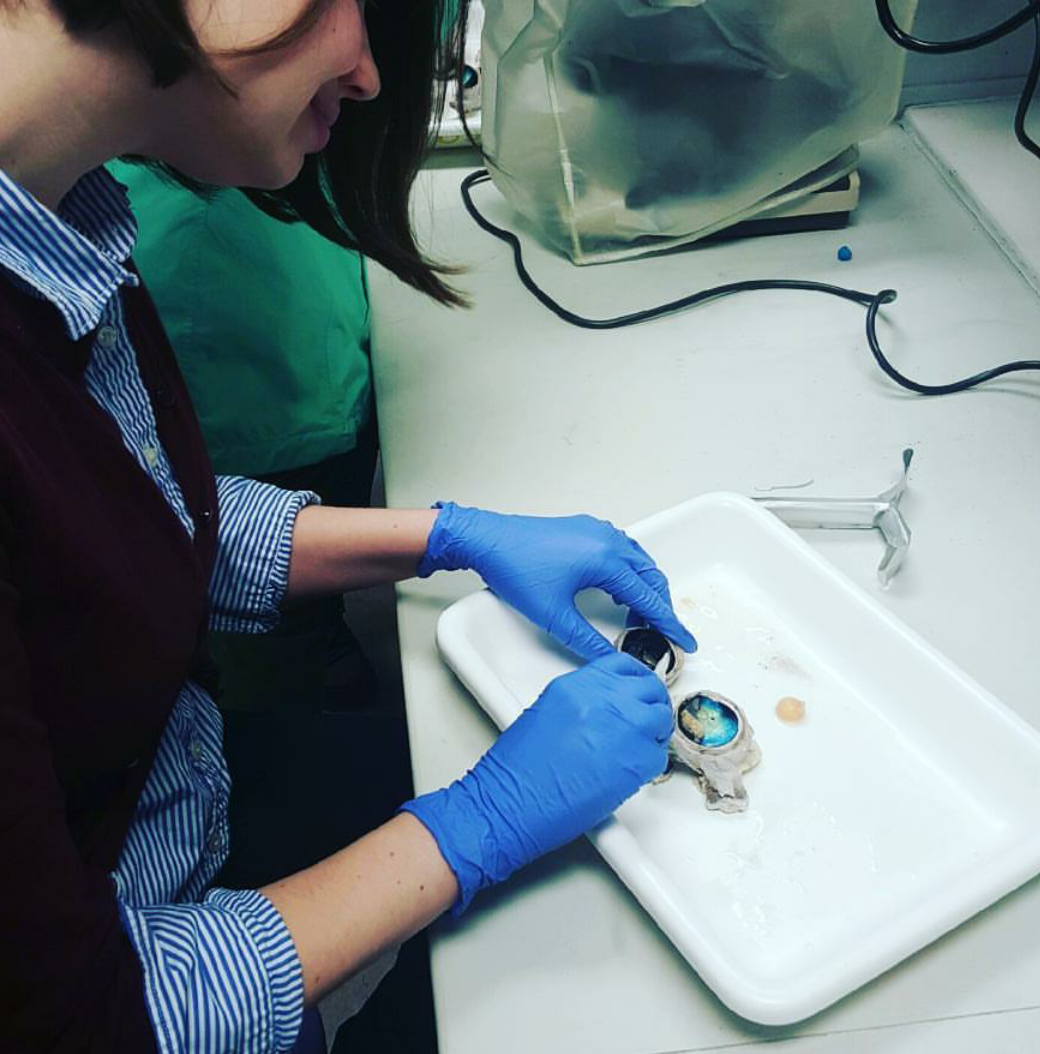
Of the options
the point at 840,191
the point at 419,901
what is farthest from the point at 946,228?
the point at 419,901

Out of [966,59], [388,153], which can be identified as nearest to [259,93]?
[388,153]

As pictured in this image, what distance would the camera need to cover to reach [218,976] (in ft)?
2.10

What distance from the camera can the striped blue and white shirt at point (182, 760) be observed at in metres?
0.63

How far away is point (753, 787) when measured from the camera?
77 centimetres

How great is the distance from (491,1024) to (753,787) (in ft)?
0.79

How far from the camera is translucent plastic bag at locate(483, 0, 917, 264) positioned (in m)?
1.17

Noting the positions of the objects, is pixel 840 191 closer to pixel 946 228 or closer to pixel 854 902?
pixel 946 228

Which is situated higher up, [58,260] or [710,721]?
[58,260]

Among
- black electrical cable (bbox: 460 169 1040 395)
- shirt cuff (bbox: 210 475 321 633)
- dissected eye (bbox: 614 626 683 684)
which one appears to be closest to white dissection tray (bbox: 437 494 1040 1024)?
dissected eye (bbox: 614 626 683 684)

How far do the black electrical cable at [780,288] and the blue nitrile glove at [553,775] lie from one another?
1.62 ft

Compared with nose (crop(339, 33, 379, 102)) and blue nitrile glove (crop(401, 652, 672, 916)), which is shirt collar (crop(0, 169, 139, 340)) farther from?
blue nitrile glove (crop(401, 652, 672, 916))

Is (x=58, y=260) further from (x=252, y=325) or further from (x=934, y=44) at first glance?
(x=934, y=44)

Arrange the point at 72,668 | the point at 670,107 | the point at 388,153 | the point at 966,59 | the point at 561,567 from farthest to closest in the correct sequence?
the point at 966,59
the point at 670,107
the point at 388,153
the point at 561,567
the point at 72,668

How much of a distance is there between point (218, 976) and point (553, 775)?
235 mm
